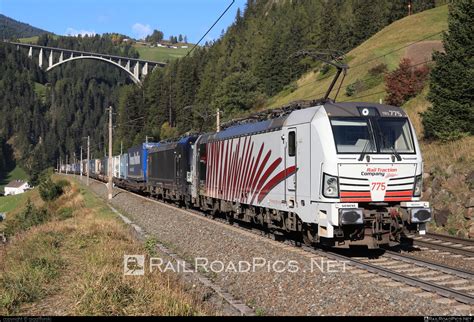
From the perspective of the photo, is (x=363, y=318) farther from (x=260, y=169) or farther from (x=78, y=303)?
(x=260, y=169)

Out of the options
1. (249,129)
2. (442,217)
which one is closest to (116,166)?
(249,129)

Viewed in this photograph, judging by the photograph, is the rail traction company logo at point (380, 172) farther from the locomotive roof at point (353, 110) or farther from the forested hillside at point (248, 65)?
the forested hillside at point (248, 65)

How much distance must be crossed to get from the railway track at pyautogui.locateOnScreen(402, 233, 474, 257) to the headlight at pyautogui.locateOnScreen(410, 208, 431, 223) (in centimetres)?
157

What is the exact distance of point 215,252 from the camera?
14.0 metres

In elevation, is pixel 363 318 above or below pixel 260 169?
below

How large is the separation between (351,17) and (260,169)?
282 feet

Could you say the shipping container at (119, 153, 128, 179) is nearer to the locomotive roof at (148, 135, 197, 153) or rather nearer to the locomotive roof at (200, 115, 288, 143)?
the locomotive roof at (148, 135, 197, 153)

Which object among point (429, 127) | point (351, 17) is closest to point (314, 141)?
point (429, 127)

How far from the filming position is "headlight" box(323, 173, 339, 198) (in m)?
12.0

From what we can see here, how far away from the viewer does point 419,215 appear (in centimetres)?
1228

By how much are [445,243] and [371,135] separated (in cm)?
472

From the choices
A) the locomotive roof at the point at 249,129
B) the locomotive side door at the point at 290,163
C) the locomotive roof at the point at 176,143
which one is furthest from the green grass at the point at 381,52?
the locomotive side door at the point at 290,163

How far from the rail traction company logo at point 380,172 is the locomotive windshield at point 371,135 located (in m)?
0.44

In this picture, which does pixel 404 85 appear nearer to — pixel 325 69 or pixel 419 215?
pixel 419 215
